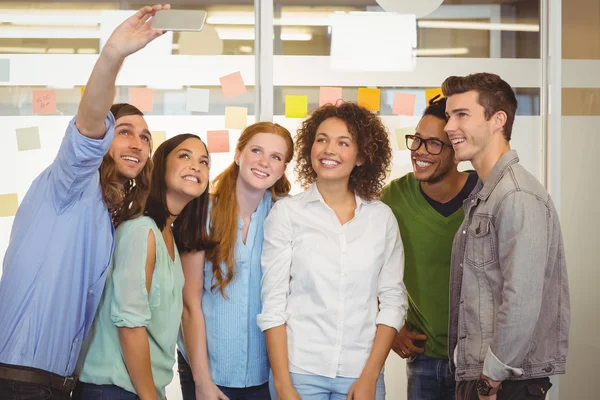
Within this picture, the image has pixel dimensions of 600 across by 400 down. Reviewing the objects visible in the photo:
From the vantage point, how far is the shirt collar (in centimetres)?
220

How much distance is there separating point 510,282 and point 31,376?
4.35 ft

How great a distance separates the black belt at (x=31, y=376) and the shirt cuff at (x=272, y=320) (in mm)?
675

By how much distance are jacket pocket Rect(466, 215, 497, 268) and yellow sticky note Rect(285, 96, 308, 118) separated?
1256mm

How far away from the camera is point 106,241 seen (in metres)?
1.99

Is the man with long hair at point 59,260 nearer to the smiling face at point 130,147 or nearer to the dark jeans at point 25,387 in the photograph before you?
the dark jeans at point 25,387

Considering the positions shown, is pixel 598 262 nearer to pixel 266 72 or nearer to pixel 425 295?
pixel 425 295

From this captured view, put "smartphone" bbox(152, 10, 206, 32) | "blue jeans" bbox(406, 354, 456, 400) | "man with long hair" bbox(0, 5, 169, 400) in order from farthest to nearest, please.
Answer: "blue jeans" bbox(406, 354, 456, 400), "man with long hair" bbox(0, 5, 169, 400), "smartphone" bbox(152, 10, 206, 32)

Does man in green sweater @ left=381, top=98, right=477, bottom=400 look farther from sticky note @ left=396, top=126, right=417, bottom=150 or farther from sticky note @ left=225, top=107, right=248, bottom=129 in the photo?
sticky note @ left=225, top=107, right=248, bottom=129

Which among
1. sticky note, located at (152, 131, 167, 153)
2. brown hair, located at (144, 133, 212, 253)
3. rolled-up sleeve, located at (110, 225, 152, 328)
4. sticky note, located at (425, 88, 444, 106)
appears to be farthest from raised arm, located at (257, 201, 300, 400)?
sticky note, located at (425, 88, 444, 106)

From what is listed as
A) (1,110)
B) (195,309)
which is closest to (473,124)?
(195,309)

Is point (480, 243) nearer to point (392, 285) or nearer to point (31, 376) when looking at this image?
point (392, 285)

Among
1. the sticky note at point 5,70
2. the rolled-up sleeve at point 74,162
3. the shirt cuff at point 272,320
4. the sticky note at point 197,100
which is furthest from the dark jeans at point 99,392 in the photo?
the sticky note at point 5,70

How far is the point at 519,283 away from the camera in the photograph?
2027 mm

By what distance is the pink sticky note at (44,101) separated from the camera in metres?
3.18
